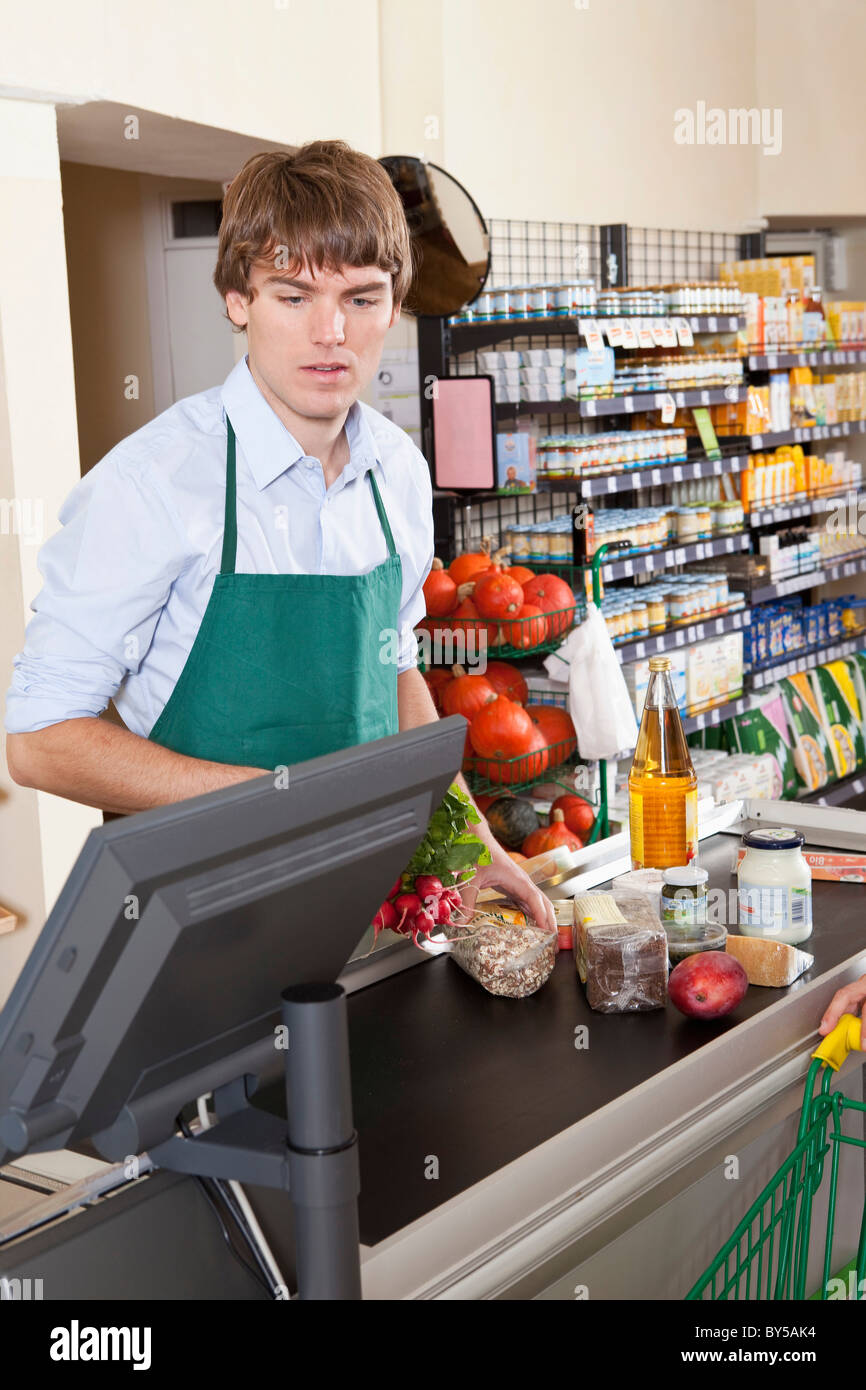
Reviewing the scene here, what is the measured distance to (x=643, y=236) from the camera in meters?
6.22

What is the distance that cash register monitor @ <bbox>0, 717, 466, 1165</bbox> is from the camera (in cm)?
86

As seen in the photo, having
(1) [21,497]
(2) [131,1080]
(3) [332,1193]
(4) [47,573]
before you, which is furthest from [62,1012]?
(1) [21,497]

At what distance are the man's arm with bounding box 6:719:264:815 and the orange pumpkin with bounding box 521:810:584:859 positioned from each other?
111 inches

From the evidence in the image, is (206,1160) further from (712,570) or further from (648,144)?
(648,144)

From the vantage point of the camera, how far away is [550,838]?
444cm

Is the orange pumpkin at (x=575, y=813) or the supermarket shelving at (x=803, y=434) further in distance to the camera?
the supermarket shelving at (x=803, y=434)

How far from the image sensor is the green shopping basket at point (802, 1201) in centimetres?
161

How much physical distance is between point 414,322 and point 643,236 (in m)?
1.67

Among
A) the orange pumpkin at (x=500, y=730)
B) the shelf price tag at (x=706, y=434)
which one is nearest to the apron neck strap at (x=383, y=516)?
the orange pumpkin at (x=500, y=730)

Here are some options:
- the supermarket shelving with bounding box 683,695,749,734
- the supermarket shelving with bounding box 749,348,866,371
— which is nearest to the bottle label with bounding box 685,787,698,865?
the supermarket shelving with bounding box 683,695,749,734

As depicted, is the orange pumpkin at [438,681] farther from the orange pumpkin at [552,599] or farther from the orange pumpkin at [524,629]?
the orange pumpkin at [552,599]

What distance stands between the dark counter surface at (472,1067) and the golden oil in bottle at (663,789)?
0.85 ft

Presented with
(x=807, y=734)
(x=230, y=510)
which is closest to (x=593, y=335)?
(x=807, y=734)

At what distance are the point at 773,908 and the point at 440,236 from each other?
3.26m
